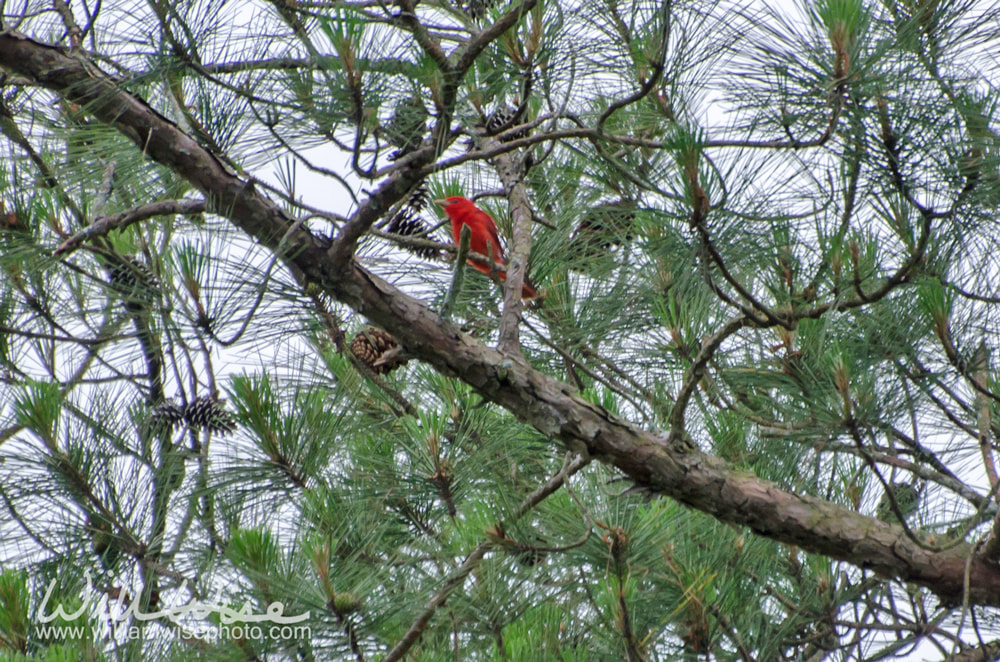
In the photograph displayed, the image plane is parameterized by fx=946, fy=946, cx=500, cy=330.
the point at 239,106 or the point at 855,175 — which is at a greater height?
the point at 239,106

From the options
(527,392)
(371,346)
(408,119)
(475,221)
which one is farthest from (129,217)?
(475,221)

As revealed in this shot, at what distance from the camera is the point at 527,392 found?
1308mm

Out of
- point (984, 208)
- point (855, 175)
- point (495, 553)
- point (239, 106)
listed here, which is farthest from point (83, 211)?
point (984, 208)

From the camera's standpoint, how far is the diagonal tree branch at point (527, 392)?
1.21 meters

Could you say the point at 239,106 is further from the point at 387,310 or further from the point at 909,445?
the point at 909,445

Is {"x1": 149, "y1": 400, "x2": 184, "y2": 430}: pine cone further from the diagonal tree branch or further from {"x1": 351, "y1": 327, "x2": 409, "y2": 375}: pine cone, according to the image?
the diagonal tree branch

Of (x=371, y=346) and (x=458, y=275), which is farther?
(x=371, y=346)

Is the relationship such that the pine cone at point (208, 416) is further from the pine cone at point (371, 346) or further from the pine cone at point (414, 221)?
the pine cone at point (414, 221)

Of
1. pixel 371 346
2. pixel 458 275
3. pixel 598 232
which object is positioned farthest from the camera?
pixel 371 346

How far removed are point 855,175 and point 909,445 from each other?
2.44 feet

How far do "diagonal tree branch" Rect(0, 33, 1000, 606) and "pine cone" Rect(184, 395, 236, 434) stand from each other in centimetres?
86

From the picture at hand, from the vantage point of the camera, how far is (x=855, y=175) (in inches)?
49.0

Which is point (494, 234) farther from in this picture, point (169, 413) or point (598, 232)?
point (169, 413)

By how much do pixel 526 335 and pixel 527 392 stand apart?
56cm
